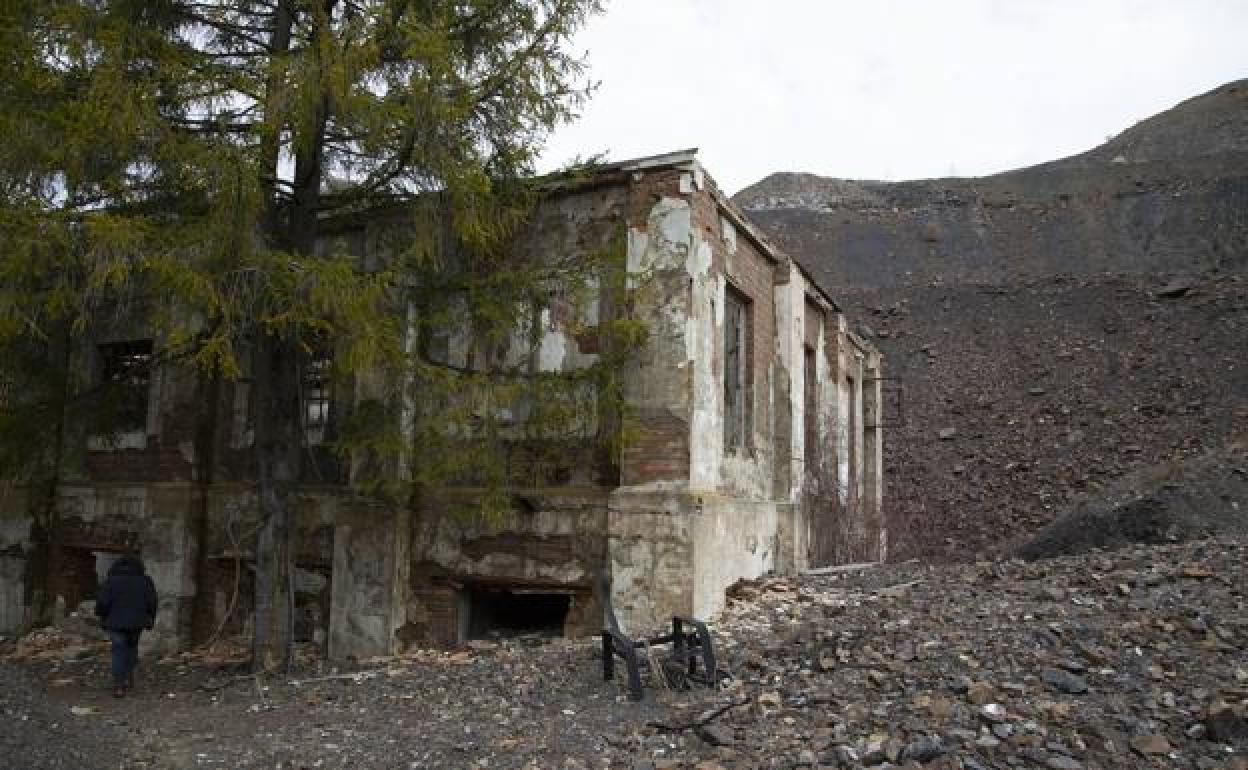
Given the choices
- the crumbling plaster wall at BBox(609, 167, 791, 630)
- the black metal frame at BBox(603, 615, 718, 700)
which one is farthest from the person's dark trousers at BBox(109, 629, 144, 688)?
the black metal frame at BBox(603, 615, 718, 700)

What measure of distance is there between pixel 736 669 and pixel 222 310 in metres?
4.69

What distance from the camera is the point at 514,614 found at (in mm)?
10406

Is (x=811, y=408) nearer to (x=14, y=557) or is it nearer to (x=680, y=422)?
(x=680, y=422)

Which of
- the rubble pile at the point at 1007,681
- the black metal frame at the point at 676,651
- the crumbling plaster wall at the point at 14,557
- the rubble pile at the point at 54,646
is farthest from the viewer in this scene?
the crumbling plaster wall at the point at 14,557

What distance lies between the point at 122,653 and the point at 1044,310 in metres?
29.3

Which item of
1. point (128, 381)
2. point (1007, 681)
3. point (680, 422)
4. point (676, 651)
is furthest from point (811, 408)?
point (128, 381)

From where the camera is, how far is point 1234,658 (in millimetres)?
5934

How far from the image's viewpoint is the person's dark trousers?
342 inches

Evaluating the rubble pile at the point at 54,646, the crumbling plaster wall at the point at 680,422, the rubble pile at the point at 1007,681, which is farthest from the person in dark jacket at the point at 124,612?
the rubble pile at the point at 1007,681

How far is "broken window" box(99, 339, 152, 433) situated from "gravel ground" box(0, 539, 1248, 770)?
411 centimetres

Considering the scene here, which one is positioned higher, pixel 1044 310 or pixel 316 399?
pixel 1044 310

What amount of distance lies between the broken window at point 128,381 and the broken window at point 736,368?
651cm

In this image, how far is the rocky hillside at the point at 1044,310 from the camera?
2339 centimetres

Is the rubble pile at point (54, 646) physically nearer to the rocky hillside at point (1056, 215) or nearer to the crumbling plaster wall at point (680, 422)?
the crumbling plaster wall at point (680, 422)
